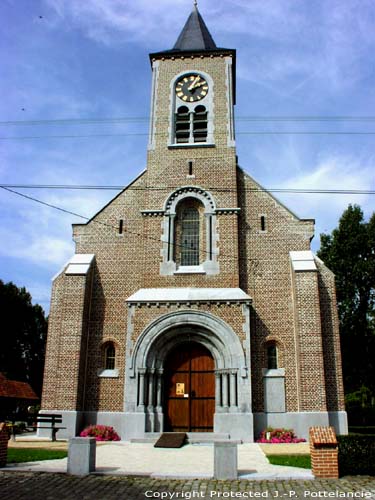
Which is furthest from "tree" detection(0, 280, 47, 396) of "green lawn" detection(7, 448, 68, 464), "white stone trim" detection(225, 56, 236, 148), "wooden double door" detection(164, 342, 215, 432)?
"green lawn" detection(7, 448, 68, 464)

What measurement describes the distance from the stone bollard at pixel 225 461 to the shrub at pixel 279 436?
313 inches

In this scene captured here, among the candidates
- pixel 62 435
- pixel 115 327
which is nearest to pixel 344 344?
pixel 115 327

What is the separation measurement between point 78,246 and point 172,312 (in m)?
5.67

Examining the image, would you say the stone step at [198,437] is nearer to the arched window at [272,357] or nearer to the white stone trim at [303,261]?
the arched window at [272,357]

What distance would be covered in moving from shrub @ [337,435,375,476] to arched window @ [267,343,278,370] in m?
8.49

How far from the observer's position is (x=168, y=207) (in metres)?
21.7

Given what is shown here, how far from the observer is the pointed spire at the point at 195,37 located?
25500 mm

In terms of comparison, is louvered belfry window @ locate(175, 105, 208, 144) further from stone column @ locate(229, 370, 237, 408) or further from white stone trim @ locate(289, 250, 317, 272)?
stone column @ locate(229, 370, 237, 408)

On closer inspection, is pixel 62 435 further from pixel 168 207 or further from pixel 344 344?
pixel 344 344

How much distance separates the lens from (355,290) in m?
31.2

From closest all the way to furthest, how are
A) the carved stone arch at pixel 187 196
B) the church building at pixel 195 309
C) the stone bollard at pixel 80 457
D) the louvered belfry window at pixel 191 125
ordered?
the stone bollard at pixel 80 457 → the church building at pixel 195 309 → the carved stone arch at pixel 187 196 → the louvered belfry window at pixel 191 125

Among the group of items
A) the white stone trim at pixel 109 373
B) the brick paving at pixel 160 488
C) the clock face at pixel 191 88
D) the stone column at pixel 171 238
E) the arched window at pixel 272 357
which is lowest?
the brick paving at pixel 160 488

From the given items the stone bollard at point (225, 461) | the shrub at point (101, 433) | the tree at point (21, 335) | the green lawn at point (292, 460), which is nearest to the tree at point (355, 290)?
the shrub at point (101, 433)

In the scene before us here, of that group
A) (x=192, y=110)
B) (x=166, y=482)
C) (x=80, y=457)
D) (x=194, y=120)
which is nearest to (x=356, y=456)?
(x=166, y=482)
